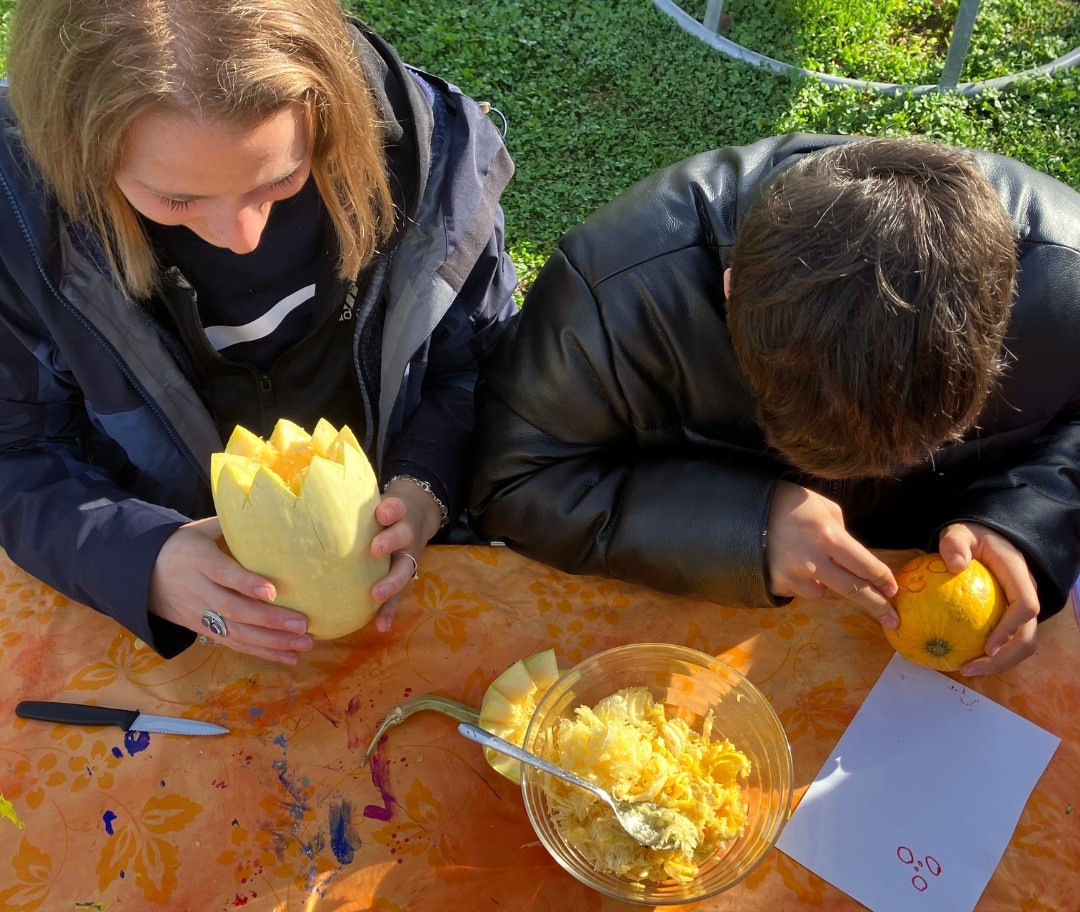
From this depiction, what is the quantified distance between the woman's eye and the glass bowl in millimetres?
877

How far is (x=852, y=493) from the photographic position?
5.40 ft

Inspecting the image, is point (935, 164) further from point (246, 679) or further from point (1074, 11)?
point (1074, 11)

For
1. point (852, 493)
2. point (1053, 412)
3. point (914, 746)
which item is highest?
point (1053, 412)

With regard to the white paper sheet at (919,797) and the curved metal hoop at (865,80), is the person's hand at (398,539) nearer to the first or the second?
the white paper sheet at (919,797)

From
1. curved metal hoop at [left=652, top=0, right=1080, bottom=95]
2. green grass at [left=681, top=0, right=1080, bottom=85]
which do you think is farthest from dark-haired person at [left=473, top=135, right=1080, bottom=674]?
green grass at [left=681, top=0, right=1080, bottom=85]

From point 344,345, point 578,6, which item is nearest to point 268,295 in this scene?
point 344,345

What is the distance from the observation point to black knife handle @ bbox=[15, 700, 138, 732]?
124cm

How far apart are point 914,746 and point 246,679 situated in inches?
41.0

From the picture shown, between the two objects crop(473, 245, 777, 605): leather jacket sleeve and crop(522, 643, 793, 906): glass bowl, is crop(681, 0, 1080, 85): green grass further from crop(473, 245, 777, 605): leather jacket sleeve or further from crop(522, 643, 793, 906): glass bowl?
crop(522, 643, 793, 906): glass bowl

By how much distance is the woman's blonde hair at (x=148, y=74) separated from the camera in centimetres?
104

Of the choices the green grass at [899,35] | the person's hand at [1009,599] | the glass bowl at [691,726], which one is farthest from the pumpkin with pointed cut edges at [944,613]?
the green grass at [899,35]

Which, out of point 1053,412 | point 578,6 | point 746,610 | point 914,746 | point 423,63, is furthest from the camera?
point 578,6

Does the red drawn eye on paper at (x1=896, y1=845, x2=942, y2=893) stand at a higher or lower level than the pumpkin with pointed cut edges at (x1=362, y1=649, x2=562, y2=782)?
higher

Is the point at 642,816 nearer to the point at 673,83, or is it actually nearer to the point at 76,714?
the point at 76,714
